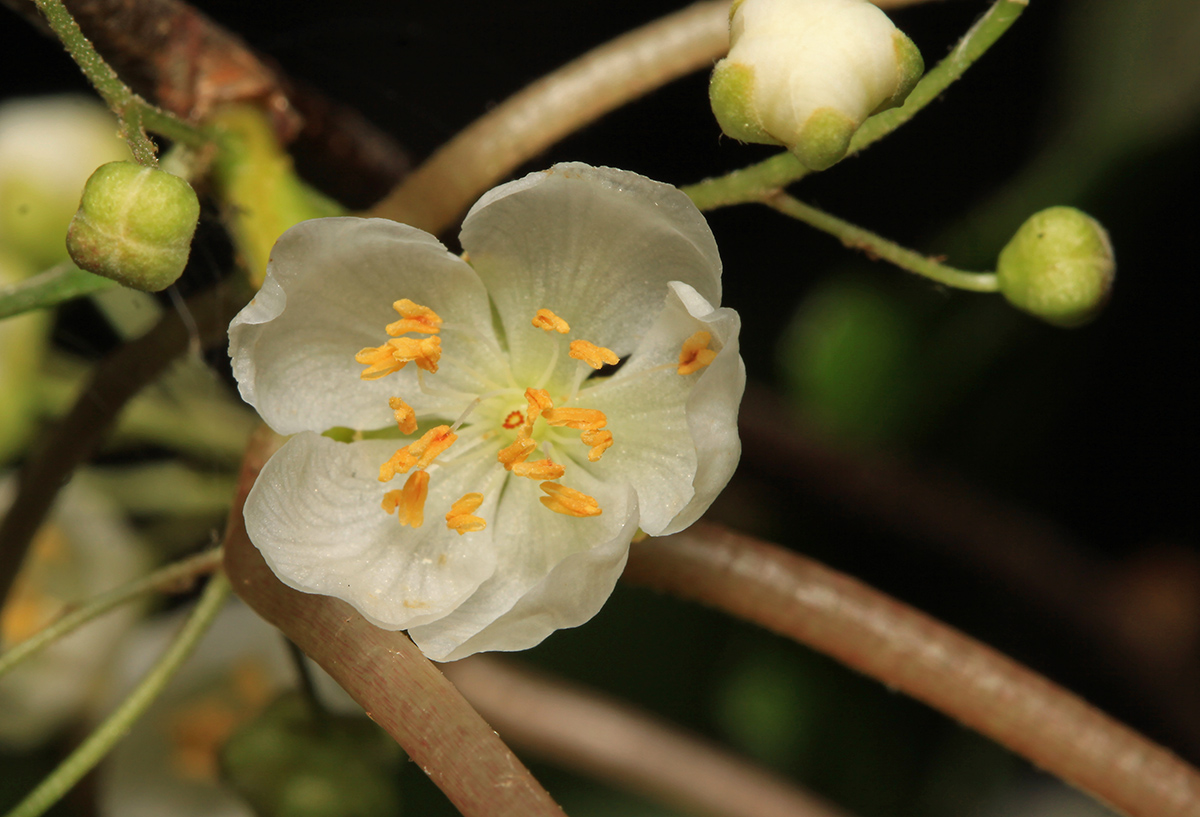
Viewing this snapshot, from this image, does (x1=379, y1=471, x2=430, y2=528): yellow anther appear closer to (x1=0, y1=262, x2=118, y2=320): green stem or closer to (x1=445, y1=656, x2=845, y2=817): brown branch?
(x1=0, y1=262, x2=118, y2=320): green stem

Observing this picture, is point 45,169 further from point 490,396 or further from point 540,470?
point 540,470

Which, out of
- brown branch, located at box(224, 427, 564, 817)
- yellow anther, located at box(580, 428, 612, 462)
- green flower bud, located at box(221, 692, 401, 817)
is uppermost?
yellow anther, located at box(580, 428, 612, 462)

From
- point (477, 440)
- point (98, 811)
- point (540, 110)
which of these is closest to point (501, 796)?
point (477, 440)

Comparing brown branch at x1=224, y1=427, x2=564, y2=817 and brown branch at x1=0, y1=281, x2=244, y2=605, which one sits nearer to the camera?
brown branch at x1=224, y1=427, x2=564, y2=817

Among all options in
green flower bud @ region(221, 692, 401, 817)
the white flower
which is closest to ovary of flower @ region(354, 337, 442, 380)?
the white flower

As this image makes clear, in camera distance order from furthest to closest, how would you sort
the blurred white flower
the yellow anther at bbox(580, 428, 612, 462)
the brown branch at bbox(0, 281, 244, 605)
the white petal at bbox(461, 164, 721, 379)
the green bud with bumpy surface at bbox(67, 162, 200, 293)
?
the blurred white flower
the brown branch at bbox(0, 281, 244, 605)
the yellow anther at bbox(580, 428, 612, 462)
the white petal at bbox(461, 164, 721, 379)
the green bud with bumpy surface at bbox(67, 162, 200, 293)

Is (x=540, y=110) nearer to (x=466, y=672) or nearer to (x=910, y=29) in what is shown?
(x=910, y=29)

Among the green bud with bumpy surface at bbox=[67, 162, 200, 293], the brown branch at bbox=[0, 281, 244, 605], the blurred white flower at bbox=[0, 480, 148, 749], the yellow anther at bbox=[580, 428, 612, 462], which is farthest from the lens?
the blurred white flower at bbox=[0, 480, 148, 749]
